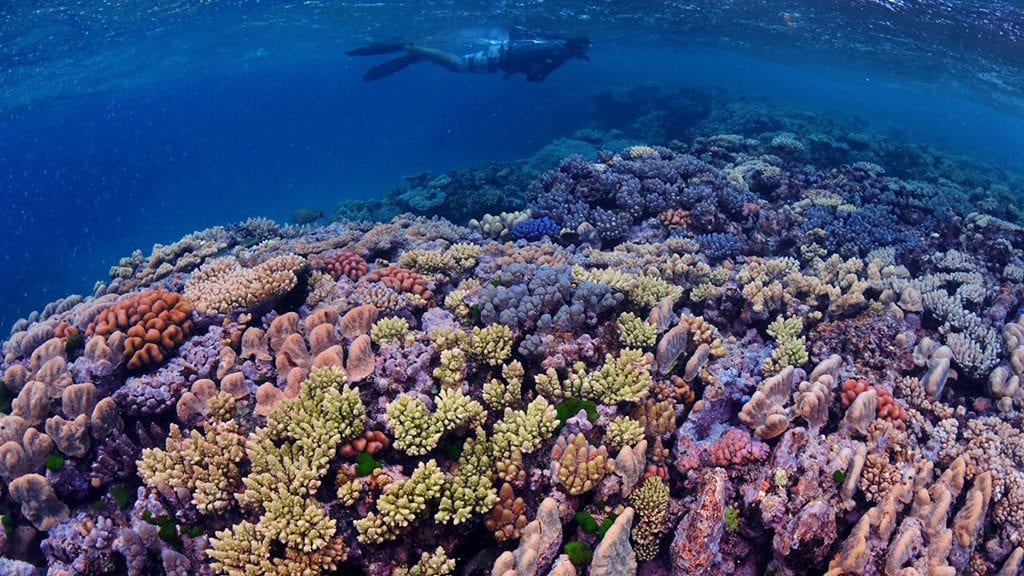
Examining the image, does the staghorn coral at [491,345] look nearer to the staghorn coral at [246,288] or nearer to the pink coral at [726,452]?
the pink coral at [726,452]

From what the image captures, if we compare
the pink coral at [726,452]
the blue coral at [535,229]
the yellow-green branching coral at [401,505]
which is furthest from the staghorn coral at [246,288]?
the pink coral at [726,452]

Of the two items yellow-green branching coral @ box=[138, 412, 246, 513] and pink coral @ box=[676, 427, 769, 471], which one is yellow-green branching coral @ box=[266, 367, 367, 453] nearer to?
yellow-green branching coral @ box=[138, 412, 246, 513]

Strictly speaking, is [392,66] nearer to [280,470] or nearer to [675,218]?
[675,218]

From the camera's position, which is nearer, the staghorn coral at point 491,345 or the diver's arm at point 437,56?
the staghorn coral at point 491,345

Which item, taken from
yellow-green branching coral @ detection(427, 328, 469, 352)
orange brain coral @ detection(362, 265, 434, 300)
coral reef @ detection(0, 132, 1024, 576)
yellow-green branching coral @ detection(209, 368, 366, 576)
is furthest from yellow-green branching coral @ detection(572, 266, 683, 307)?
yellow-green branching coral @ detection(209, 368, 366, 576)

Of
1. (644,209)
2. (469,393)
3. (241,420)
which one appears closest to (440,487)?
(469,393)

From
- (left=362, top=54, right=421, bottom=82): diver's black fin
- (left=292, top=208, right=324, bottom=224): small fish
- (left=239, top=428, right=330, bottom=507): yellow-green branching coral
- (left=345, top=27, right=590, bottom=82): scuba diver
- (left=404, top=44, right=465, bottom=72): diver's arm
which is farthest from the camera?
(left=404, top=44, right=465, bottom=72): diver's arm
